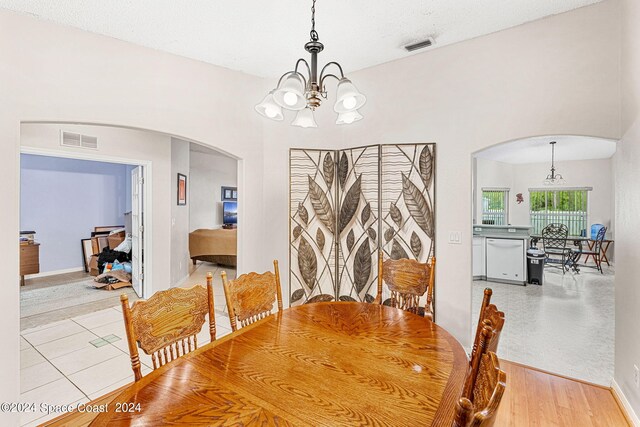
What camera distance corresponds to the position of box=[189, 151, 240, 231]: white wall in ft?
24.7

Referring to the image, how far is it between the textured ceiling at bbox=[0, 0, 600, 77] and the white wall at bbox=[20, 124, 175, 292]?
1907 mm

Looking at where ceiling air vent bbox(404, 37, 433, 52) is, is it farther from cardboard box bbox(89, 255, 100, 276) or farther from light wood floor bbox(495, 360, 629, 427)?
cardboard box bbox(89, 255, 100, 276)

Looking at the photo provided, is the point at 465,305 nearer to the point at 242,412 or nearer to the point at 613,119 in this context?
the point at 613,119

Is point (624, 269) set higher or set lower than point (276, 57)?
lower

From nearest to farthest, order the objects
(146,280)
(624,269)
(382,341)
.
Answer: (382,341), (624,269), (146,280)

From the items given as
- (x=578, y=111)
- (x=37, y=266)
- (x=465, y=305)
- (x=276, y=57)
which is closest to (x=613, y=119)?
(x=578, y=111)

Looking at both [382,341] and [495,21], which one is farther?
[495,21]

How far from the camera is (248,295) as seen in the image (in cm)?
195

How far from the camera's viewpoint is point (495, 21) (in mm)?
2506

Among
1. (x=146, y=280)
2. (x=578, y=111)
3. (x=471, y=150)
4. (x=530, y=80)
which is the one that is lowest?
(x=146, y=280)

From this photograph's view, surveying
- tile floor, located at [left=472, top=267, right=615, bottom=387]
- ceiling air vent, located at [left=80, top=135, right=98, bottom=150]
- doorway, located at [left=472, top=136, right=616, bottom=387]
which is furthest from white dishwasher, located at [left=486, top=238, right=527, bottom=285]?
ceiling air vent, located at [left=80, top=135, right=98, bottom=150]

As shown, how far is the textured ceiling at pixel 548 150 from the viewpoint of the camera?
6.16 m

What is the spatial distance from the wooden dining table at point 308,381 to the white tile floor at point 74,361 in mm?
1800

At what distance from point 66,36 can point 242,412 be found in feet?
9.81
